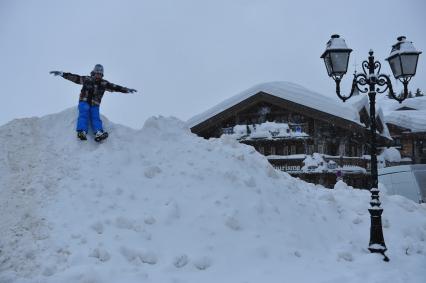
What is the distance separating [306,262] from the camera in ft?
22.5

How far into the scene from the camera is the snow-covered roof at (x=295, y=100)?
70.7ft

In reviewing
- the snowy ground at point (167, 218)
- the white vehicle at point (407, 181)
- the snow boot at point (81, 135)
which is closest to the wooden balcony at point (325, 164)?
the white vehicle at point (407, 181)

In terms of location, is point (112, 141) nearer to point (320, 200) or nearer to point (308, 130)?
point (320, 200)

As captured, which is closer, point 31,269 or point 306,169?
point 31,269

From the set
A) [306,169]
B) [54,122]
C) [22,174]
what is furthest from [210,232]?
[306,169]

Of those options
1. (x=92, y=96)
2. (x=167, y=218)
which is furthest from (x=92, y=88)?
(x=167, y=218)

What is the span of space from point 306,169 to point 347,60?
14.2m

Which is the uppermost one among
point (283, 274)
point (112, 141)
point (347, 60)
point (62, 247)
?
point (347, 60)

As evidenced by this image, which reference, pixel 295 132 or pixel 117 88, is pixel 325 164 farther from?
pixel 117 88

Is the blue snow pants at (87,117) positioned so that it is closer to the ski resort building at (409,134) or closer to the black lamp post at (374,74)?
the black lamp post at (374,74)

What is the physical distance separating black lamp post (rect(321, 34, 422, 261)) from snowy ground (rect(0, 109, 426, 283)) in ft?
1.63

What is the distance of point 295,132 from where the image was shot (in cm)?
2233

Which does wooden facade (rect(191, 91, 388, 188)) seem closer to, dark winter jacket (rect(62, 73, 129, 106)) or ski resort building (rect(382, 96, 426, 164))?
ski resort building (rect(382, 96, 426, 164))

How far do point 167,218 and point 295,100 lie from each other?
15997mm
